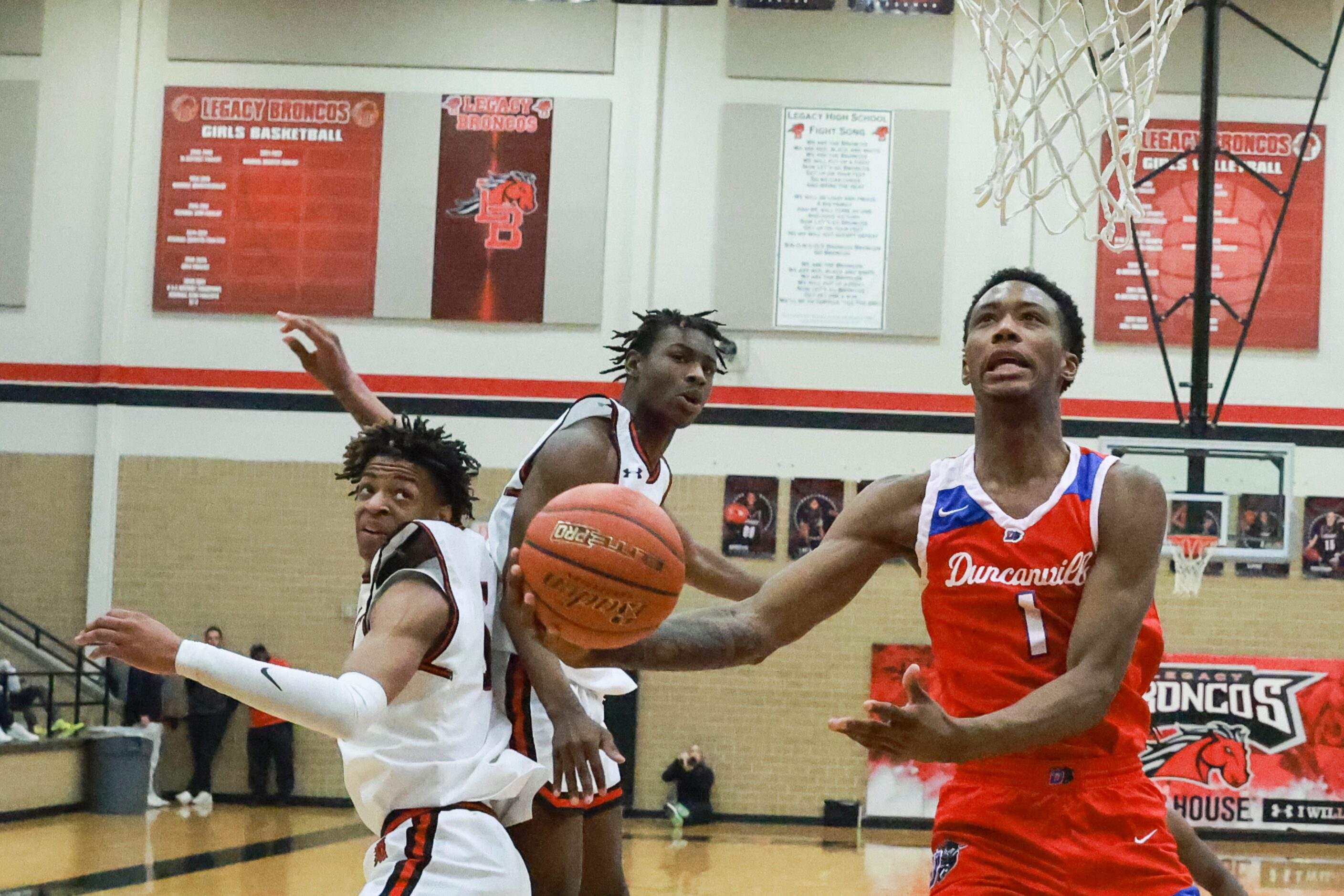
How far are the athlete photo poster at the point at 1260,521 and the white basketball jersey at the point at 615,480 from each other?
8.43 m

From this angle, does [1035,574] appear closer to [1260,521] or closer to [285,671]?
[285,671]

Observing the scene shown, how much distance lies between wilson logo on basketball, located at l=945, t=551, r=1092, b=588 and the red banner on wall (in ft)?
37.8

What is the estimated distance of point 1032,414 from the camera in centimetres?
319

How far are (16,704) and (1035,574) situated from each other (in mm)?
11730

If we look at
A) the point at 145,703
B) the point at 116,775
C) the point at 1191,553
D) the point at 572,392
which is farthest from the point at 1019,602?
the point at 145,703

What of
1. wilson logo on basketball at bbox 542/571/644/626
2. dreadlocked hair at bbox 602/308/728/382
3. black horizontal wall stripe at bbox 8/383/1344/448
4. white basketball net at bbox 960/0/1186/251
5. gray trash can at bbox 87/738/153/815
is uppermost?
A: white basketball net at bbox 960/0/1186/251

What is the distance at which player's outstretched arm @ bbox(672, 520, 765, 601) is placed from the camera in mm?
4574

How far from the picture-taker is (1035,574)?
9.78 feet

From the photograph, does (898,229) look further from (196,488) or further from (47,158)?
(47,158)

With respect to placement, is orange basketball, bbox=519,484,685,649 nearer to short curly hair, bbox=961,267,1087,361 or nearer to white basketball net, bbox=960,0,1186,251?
short curly hair, bbox=961,267,1087,361

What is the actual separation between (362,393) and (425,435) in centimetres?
109

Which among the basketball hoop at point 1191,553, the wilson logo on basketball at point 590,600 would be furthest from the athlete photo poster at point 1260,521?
the wilson logo on basketball at point 590,600

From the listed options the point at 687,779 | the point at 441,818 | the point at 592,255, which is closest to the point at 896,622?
the point at 687,779

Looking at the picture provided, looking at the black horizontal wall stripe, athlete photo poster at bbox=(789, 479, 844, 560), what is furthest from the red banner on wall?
athlete photo poster at bbox=(789, 479, 844, 560)
